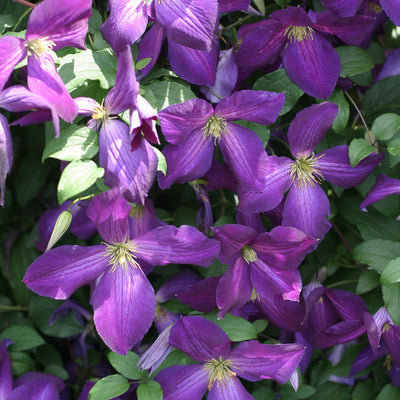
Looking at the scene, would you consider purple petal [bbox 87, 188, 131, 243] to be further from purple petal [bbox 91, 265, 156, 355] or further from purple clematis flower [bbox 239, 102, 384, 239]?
purple clematis flower [bbox 239, 102, 384, 239]

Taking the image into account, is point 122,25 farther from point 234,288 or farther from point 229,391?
point 229,391

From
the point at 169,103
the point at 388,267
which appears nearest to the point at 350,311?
the point at 388,267

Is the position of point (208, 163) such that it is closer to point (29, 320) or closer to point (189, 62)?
point (189, 62)

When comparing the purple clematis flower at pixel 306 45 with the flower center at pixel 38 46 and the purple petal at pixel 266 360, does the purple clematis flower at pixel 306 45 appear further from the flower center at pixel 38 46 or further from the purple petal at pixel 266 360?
the purple petal at pixel 266 360

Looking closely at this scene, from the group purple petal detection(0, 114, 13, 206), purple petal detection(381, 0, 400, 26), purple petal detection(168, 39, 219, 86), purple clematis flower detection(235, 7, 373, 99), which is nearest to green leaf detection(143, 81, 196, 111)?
purple petal detection(168, 39, 219, 86)

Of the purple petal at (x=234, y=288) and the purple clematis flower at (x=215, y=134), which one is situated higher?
the purple clematis flower at (x=215, y=134)

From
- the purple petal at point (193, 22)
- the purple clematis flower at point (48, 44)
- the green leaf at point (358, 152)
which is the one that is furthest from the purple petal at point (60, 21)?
the green leaf at point (358, 152)

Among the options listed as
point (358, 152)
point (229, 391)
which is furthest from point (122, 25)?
point (229, 391)
